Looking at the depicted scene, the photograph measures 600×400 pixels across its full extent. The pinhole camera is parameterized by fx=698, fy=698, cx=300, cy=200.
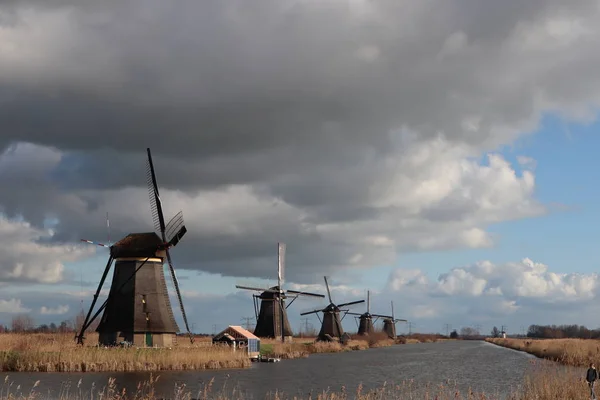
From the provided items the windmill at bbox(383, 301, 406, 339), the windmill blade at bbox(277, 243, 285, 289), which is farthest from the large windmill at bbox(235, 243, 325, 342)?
the windmill at bbox(383, 301, 406, 339)

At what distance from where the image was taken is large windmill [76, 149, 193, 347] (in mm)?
38031

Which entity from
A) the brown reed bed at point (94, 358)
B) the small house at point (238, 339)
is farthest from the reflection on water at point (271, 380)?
the small house at point (238, 339)

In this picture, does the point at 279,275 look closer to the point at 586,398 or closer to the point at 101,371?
the point at 101,371

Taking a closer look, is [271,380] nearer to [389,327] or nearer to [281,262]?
[281,262]

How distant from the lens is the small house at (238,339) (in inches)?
1695

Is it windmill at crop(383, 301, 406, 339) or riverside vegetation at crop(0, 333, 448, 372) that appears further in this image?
windmill at crop(383, 301, 406, 339)

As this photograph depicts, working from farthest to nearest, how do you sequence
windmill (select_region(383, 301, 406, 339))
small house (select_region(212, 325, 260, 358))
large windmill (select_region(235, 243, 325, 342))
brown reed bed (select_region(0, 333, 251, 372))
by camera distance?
windmill (select_region(383, 301, 406, 339)), large windmill (select_region(235, 243, 325, 342)), small house (select_region(212, 325, 260, 358)), brown reed bed (select_region(0, 333, 251, 372))

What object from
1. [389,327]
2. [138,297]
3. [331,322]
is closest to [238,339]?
[138,297]

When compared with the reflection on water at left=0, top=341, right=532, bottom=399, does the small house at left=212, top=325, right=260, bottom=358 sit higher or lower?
higher

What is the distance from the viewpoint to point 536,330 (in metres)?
196

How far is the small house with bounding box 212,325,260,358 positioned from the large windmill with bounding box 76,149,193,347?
4524 millimetres

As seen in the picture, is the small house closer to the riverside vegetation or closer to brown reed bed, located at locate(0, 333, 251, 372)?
the riverside vegetation

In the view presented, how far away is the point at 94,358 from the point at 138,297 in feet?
26.0

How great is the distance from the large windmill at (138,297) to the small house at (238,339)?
4.52m
